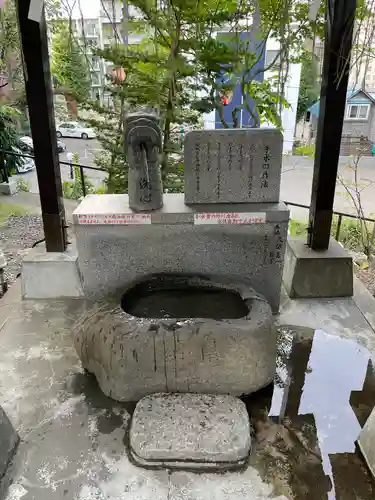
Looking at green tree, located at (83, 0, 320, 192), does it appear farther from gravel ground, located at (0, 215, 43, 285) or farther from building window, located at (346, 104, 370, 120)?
building window, located at (346, 104, 370, 120)

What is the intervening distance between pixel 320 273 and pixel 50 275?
2664 millimetres

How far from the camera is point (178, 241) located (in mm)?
3473

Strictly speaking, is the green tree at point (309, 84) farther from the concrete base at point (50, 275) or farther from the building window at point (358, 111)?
the concrete base at point (50, 275)

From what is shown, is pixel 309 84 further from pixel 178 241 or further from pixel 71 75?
pixel 71 75

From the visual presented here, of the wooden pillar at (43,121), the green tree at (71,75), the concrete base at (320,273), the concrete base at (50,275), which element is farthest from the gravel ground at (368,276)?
the green tree at (71,75)

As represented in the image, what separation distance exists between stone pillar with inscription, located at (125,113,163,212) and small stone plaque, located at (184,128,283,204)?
0.97ft

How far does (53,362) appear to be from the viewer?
3182mm

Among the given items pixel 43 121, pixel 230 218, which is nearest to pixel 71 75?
pixel 43 121

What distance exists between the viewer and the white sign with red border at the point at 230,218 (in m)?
3.38

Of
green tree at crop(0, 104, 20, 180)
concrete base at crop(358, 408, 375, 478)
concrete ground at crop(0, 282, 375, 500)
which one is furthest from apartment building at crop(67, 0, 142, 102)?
concrete base at crop(358, 408, 375, 478)

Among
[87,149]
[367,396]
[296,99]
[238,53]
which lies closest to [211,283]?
[367,396]

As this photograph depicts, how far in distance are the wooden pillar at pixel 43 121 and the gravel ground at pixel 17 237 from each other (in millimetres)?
1651

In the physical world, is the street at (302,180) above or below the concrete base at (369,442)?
above

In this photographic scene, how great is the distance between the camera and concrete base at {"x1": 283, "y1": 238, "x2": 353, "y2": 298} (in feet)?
12.8
